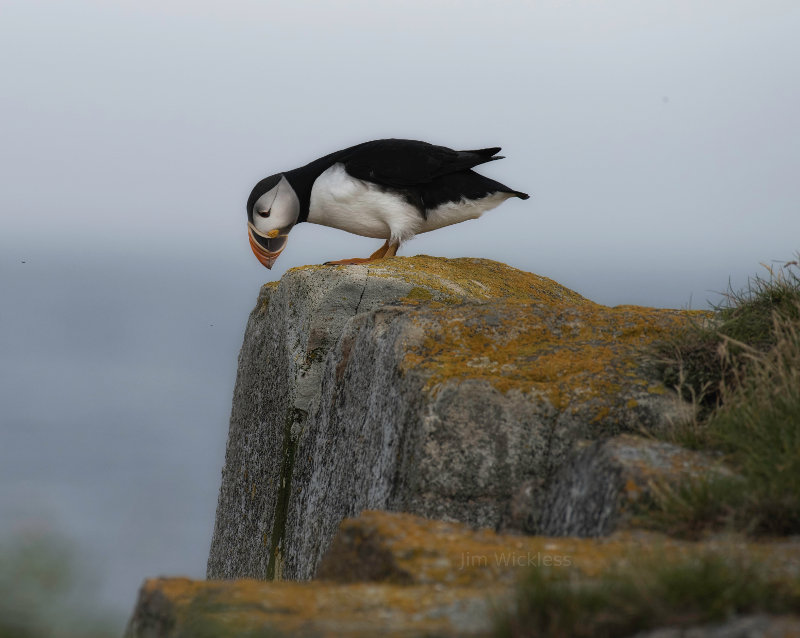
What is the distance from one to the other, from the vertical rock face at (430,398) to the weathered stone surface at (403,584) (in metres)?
0.85

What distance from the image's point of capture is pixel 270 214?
316 inches

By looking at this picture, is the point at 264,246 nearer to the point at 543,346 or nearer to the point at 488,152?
the point at 488,152

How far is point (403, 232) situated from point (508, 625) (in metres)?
5.90

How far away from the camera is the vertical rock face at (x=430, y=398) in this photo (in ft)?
12.7

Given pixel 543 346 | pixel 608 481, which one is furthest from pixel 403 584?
pixel 543 346

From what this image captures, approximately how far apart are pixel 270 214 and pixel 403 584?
582 cm

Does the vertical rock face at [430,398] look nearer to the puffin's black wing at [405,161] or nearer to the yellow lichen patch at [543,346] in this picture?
the yellow lichen patch at [543,346]

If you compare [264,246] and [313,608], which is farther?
[264,246]

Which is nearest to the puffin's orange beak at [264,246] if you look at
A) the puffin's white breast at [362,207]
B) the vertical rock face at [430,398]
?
the puffin's white breast at [362,207]

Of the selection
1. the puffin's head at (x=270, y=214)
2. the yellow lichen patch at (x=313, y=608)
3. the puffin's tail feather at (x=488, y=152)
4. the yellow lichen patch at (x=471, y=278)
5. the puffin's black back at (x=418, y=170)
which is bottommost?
the yellow lichen patch at (x=313, y=608)

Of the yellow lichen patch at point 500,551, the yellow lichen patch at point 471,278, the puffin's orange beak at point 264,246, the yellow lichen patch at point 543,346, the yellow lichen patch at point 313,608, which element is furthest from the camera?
the puffin's orange beak at point 264,246

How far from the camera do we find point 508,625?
2.08m

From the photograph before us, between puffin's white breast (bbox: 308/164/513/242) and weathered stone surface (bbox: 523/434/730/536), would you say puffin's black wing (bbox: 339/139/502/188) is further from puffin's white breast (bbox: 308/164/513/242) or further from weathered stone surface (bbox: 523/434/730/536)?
weathered stone surface (bbox: 523/434/730/536)

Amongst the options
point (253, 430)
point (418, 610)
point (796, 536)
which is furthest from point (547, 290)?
point (418, 610)
